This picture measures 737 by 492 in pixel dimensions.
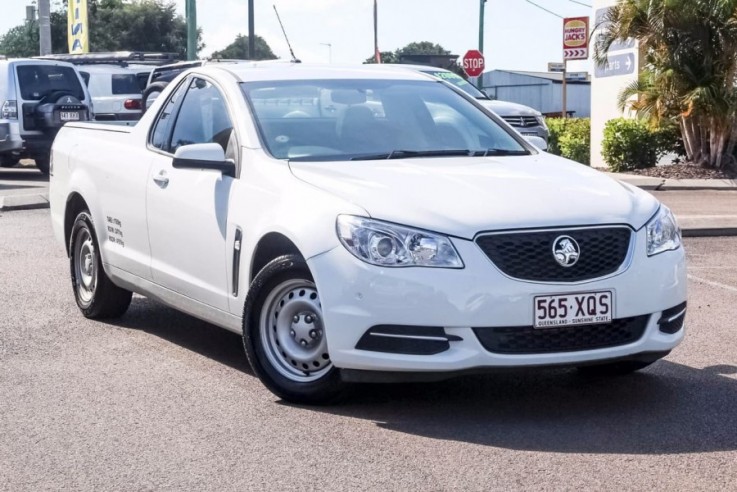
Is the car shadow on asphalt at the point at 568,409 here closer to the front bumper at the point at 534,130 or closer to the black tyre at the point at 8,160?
the front bumper at the point at 534,130

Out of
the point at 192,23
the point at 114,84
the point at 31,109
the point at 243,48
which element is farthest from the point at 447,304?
the point at 243,48

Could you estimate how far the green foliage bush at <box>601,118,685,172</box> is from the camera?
2280 centimetres

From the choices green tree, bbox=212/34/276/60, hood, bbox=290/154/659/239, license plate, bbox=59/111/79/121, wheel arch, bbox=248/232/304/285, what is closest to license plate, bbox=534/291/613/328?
hood, bbox=290/154/659/239

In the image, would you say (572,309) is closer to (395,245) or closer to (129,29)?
(395,245)

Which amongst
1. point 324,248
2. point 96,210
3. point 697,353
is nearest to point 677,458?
point 324,248

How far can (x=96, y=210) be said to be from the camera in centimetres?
827

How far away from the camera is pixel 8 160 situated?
2500 cm

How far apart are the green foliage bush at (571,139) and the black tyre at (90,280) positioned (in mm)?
18463

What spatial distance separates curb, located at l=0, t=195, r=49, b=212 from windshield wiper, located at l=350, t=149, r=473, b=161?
35.6ft

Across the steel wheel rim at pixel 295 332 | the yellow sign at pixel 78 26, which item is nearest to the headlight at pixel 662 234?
the steel wheel rim at pixel 295 332

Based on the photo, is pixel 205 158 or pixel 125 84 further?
pixel 125 84

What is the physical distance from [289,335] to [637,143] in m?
17.5

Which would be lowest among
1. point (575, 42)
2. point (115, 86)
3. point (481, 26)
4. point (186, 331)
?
point (186, 331)

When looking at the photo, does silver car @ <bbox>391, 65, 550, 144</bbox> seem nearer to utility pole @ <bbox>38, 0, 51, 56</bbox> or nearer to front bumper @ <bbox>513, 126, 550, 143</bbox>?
front bumper @ <bbox>513, 126, 550, 143</bbox>
